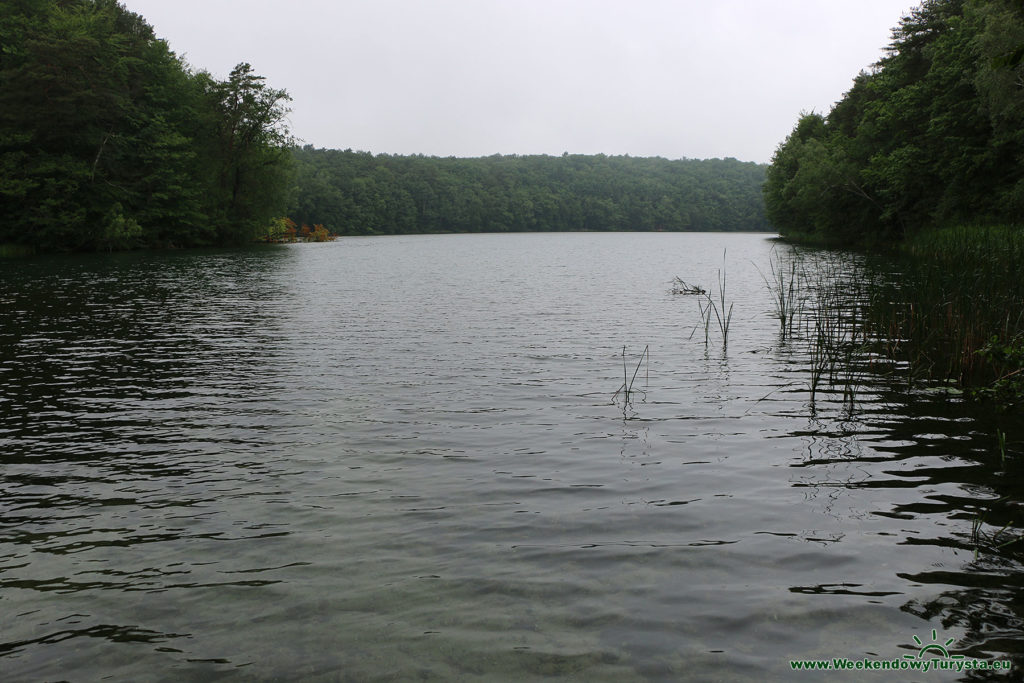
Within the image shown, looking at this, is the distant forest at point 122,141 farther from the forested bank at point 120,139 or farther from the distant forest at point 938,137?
the distant forest at point 938,137

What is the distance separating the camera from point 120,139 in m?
61.2

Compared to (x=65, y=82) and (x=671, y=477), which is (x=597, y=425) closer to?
(x=671, y=477)

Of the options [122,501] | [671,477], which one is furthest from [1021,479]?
[122,501]

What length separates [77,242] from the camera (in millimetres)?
56781

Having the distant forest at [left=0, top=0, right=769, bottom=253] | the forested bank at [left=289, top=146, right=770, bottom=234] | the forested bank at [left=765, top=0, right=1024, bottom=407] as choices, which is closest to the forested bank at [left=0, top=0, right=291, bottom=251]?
the distant forest at [left=0, top=0, right=769, bottom=253]

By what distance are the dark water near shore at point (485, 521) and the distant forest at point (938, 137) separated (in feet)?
56.1

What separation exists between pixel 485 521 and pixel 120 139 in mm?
67532

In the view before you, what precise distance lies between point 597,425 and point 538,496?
10.1 feet

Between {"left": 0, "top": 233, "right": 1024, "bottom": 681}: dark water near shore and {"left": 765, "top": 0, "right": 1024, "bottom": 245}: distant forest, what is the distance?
17.1 meters

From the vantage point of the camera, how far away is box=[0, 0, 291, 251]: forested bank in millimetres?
53562

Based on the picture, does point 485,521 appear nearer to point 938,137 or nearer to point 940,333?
point 940,333

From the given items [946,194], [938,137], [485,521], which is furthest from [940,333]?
[938,137]

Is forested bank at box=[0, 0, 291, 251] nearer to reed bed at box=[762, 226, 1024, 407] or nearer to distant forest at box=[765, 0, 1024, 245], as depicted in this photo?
distant forest at box=[765, 0, 1024, 245]

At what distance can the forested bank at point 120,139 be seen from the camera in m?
53.6
